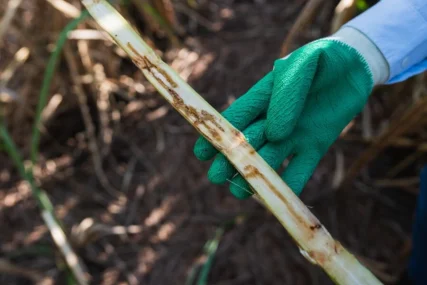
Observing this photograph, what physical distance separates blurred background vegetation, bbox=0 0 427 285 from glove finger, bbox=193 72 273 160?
312 millimetres

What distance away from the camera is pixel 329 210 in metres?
1.27

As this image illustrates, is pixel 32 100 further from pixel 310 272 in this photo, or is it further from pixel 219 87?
pixel 310 272

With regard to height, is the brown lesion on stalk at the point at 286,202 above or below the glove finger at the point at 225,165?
below

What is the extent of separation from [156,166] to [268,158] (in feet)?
2.93

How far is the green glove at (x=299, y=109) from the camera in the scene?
2.08 feet

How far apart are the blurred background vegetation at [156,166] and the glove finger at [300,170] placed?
1.21ft

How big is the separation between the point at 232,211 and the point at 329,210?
0.31 meters

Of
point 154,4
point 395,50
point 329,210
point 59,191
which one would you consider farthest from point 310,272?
point 154,4

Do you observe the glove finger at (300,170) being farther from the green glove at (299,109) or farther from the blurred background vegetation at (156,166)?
the blurred background vegetation at (156,166)

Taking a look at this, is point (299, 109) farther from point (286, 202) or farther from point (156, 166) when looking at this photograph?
point (156, 166)

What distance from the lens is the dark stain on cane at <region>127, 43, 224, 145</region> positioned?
1.97 feet

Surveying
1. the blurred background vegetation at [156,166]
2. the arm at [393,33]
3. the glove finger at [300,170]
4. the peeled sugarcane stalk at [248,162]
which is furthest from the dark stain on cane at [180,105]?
the blurred background vegetation at [156,166]

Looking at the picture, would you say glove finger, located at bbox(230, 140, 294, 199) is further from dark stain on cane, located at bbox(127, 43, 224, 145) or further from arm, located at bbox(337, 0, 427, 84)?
arm, located at bbox(337, 0, 427, 84)

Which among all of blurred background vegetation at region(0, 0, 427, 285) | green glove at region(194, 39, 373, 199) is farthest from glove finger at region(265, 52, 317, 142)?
blurred background vegetation at region(0, 0, 427, 285)
